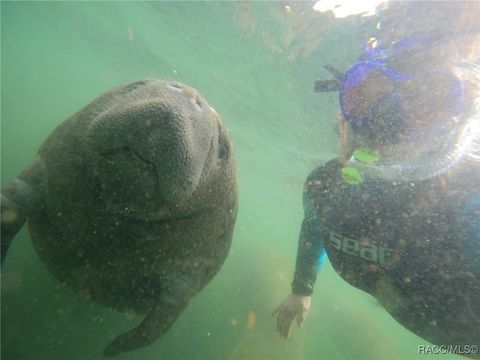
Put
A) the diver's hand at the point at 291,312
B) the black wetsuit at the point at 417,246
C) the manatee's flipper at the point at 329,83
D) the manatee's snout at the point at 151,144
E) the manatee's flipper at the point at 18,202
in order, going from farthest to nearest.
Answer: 1. the diver's hand at the point at 291,312
2. the manatee's flipper at the point at 329,83
3. the manatee's flipper at the point at 18,202
4. the black wetsuit at the point at 417,246
5. the manatee's snout at the point at 151,144

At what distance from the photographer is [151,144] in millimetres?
2045

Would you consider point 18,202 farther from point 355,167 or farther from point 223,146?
point 355,167

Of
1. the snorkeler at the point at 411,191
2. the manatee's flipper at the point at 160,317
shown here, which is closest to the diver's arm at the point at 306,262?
the snorkeler at the point at 411,191

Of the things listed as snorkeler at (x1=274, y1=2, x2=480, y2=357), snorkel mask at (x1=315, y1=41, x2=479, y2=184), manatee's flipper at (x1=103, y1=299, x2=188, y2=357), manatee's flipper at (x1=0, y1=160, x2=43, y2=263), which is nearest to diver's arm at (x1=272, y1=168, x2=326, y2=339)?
snorkeler at (x1=274, y1=2, x2=480, y2=357)

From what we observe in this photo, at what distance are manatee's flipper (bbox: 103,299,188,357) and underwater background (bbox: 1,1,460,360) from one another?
1.34 m

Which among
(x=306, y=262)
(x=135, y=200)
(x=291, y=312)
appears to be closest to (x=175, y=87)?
(x=135, y=200)

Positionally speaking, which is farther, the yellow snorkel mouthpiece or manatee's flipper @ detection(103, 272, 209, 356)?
the yellow snorkel mouthpiece

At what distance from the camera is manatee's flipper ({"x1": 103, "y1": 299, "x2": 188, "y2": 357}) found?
3139 millimetres

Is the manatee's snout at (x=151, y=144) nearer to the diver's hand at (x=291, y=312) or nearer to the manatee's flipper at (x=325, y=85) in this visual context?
the manatee's flipper at (x=325, y=85)

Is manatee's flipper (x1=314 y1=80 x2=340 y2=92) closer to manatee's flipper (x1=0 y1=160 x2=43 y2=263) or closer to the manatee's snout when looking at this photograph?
the manatee's snout

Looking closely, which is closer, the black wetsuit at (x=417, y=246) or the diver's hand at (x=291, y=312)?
the black wetsuit at (x=417, y=246)

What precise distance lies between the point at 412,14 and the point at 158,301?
753cm

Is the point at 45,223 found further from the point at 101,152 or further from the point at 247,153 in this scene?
the point at 247,153

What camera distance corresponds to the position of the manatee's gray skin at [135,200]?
84.5 inches
